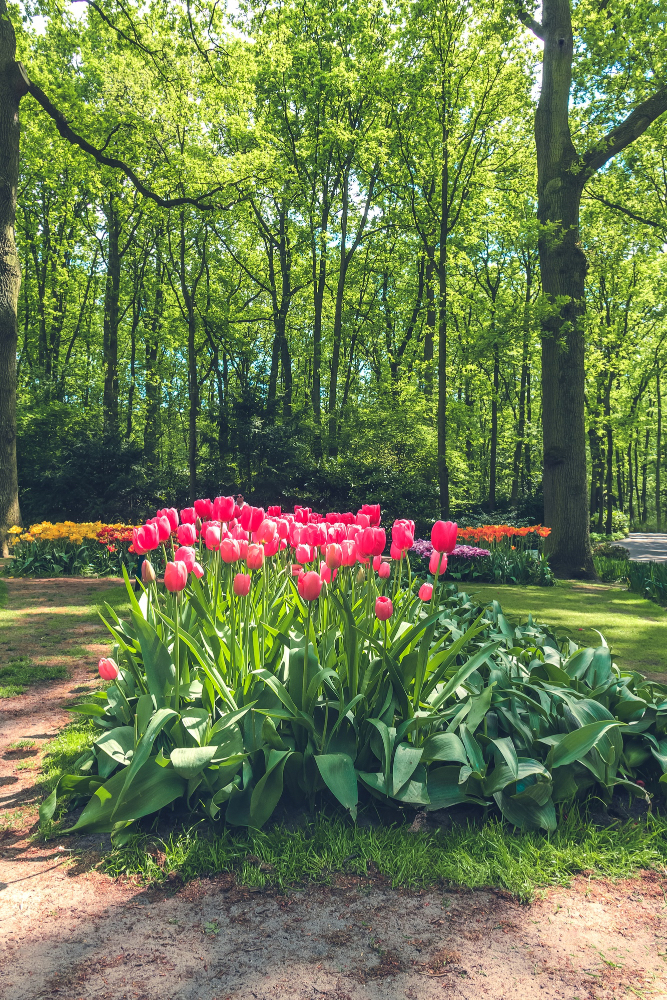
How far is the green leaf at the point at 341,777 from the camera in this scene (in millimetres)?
2182

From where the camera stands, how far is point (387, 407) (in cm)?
1641

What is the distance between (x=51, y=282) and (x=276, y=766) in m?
25.3

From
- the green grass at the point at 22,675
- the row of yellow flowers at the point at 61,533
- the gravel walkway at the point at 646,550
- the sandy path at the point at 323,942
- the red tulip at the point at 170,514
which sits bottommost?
the gravel walkway at the point at 646,550

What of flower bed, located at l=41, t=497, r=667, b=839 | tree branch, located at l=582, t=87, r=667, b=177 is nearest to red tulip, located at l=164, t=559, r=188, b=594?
flower bed, located at l=41, t=497, r=667, b=839

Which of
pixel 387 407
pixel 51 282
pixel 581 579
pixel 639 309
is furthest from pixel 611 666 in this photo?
pixel 639 309

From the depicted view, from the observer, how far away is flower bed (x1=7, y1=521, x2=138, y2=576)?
902cm

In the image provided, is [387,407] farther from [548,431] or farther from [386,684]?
[386,684]

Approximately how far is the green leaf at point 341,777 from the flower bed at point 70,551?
7027mm

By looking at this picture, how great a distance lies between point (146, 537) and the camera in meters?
2.72

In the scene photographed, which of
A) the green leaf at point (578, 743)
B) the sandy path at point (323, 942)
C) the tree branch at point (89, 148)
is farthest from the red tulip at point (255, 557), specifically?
the tree branch at point (89, 148)

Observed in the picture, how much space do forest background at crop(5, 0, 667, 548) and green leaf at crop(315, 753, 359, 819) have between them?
361 inches

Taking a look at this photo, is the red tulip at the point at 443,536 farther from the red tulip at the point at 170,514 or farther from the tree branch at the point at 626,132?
the tree branch at the point at 626,132

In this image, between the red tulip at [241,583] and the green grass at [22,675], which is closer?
the red tulip at [241,583]

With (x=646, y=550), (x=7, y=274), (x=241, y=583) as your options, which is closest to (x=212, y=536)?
(x=241, y=583)
